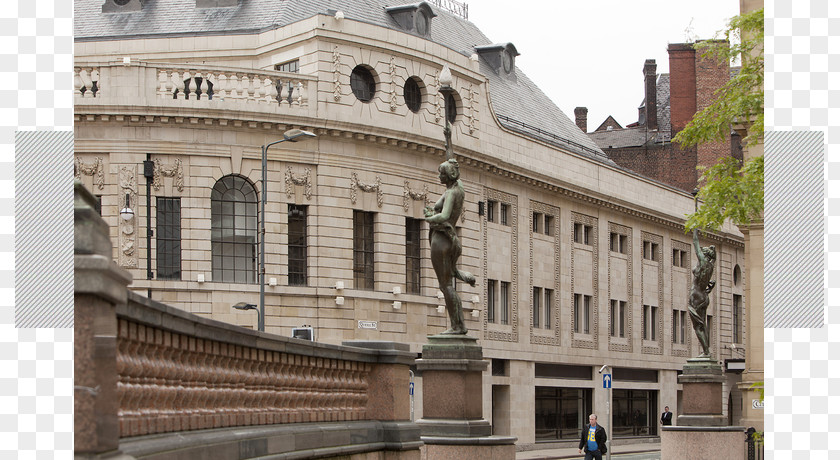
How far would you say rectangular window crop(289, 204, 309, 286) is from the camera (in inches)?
1745

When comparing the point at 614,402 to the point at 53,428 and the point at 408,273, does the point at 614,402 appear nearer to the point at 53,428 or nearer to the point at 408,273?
the point at 408,273

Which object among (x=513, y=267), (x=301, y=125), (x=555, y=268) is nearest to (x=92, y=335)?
(x=301, y=125)

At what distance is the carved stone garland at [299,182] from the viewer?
44094mm

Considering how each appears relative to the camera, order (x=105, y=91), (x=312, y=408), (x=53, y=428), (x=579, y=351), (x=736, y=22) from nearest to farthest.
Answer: (x=53, y=428) → (x=312, y=408) → (x=736, y=22) → (x=105, y=91) → (x=579, y=351)

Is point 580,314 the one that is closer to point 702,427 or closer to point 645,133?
point 645,133

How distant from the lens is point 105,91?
41844mm

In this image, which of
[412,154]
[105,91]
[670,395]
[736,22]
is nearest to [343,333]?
[412,154]

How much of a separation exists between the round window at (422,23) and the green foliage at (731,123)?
1086 inches

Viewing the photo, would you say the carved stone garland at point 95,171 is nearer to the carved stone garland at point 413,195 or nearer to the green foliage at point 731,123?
the carved stone garland at point 413,195

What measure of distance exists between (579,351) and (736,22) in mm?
37758

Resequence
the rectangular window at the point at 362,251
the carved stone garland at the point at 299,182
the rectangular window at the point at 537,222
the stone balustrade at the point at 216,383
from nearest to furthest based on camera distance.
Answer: the stone balustrade at the point at 216,383 → the carved stone garland at the point at 299,182 → the rectangular window at the point at 362,251 → the rectangular window at the point at 537,222

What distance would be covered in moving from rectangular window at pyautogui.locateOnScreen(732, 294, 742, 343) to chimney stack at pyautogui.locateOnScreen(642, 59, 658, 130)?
39.4ft

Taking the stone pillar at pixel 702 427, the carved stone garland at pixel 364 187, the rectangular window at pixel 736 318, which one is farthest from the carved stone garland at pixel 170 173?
the rectangular window at pixel 736 318

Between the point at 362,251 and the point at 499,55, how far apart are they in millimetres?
20085
